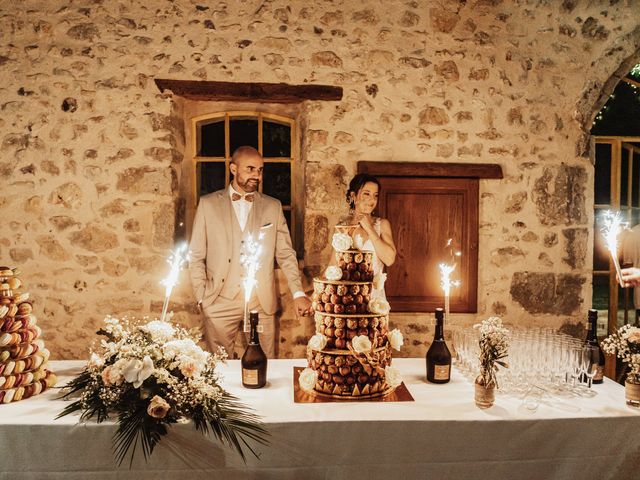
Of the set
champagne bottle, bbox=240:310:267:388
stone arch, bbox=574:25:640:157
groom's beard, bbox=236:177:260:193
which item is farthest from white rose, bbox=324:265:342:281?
stone arch, bbox=574:25:640:157

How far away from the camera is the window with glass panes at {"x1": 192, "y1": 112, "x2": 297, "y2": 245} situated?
186 inches

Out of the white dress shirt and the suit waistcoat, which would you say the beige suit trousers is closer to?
the suit waistcoat

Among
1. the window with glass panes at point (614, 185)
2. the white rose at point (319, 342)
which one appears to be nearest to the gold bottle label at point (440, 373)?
the white rose at point (319, 342)

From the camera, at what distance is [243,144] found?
4.76m

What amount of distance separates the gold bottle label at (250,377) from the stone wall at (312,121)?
200 centimetres

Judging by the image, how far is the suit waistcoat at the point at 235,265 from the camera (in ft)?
13.4

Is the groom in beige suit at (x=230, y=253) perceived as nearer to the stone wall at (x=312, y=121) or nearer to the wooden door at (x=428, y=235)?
the stone wall at (x=312, y=121)

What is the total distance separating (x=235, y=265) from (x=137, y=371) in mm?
2083

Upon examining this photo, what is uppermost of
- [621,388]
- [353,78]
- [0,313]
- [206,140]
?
[353,78]

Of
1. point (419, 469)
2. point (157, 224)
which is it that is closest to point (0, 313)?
point (419, 469)

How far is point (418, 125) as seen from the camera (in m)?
4.46

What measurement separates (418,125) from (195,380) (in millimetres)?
3184

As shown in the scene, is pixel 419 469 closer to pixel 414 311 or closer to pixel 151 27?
pixel 414 311

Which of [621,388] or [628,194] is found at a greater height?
[628,194]
